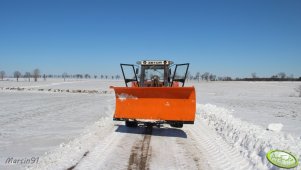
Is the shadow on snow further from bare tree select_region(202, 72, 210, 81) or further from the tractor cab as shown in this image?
bare tree select_region(202, 72, 210, 81)

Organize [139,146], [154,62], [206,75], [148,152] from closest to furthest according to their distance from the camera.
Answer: [148,152] → [139,146] → [154,62] → [206,75]

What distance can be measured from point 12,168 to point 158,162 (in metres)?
2.76

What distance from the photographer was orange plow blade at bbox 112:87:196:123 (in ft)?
28.8

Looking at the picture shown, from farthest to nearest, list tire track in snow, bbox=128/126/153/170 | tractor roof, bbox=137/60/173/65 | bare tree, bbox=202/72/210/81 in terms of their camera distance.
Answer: bare tree, bbox=202/72/210/81 → tractor roof, bbox=137/60/173/65 → tire track in snow, bbox=128/126/153/170

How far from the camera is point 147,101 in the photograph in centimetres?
920

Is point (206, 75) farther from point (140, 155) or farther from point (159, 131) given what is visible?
point (140, 155)

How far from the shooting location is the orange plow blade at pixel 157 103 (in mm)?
8781

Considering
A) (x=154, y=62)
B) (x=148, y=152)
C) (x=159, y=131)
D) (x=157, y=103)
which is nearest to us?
(x=148, y=152)

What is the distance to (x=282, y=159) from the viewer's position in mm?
5438

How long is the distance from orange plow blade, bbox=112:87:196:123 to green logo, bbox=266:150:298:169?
3164 mm

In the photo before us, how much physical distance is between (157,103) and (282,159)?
4307 millimetres

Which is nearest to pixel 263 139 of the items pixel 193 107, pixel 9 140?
pixel 193 107

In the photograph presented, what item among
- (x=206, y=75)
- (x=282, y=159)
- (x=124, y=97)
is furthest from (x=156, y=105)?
(x=206, y=75)

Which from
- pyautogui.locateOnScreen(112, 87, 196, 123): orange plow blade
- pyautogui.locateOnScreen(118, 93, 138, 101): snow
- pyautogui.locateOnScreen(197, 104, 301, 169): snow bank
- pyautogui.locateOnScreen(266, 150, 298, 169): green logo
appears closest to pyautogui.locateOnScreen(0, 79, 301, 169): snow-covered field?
pyautogui.locateOnScreen(197, 104, 301, 169): snow bank
